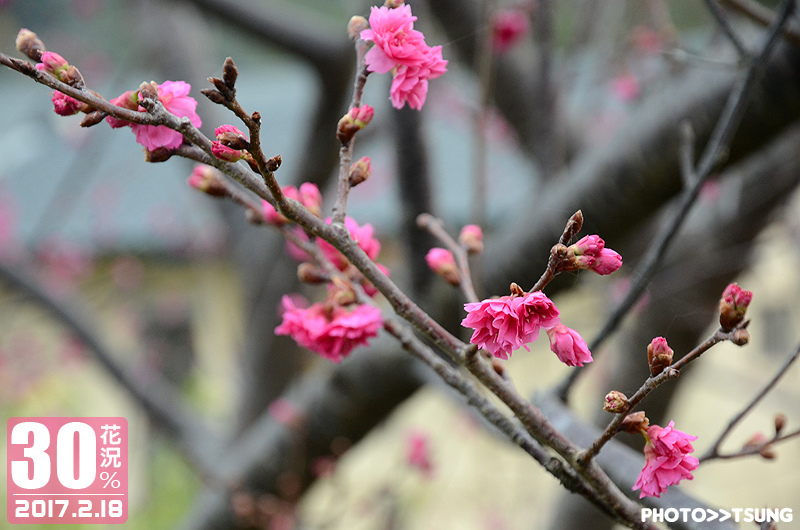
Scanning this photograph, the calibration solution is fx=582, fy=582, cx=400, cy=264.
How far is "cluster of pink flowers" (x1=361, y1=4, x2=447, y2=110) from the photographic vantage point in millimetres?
332

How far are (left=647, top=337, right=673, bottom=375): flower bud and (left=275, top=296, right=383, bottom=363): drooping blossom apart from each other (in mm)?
179

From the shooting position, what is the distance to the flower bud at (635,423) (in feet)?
1.04

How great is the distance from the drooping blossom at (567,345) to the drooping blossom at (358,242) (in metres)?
0.15

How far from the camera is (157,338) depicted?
4008 mm

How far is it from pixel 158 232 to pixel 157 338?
1001mm

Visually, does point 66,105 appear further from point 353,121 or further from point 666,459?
point 666,459

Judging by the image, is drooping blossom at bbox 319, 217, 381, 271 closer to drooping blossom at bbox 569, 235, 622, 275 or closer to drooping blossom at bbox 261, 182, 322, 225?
drooping blossom at bbox 261, 182, 322, 225

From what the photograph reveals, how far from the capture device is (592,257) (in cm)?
28

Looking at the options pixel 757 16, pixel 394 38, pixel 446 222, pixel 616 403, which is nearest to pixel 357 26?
pixel 394 38

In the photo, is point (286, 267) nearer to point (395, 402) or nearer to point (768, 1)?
point (395, 402)

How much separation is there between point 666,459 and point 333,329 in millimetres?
215

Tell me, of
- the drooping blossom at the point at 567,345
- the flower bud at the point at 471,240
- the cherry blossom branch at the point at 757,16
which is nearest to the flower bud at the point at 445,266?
the flower bud at the point at 471,240

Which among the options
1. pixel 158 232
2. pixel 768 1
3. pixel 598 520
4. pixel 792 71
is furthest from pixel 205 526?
pixel 158 232

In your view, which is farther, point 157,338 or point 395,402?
point 157,338
